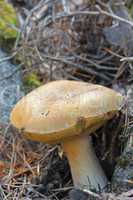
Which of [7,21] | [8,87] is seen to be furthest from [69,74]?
[7,21]

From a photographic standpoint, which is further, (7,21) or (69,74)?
(7,21)

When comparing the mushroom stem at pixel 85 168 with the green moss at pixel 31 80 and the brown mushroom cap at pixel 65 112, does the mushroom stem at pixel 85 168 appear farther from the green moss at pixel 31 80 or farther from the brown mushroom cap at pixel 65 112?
the green moss at pixel 31 80

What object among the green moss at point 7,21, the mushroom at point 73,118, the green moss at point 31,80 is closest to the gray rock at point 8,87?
the green moss at point 31,80

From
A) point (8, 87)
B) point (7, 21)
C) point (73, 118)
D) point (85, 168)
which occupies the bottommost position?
point (85, 168)

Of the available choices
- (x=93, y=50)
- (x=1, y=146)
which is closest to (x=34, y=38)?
(x=93, y=50)

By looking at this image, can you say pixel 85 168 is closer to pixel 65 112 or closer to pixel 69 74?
pixel 65 112

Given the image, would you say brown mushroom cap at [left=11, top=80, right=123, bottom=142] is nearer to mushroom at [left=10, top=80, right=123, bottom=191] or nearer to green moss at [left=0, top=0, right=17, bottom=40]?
mushroom at [left=10, top=80, right=123, bottom=191]

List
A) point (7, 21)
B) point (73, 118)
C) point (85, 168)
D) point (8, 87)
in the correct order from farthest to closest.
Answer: point (7, 21) < point (8, 87) < point (85, 168) < point (73, 118)
